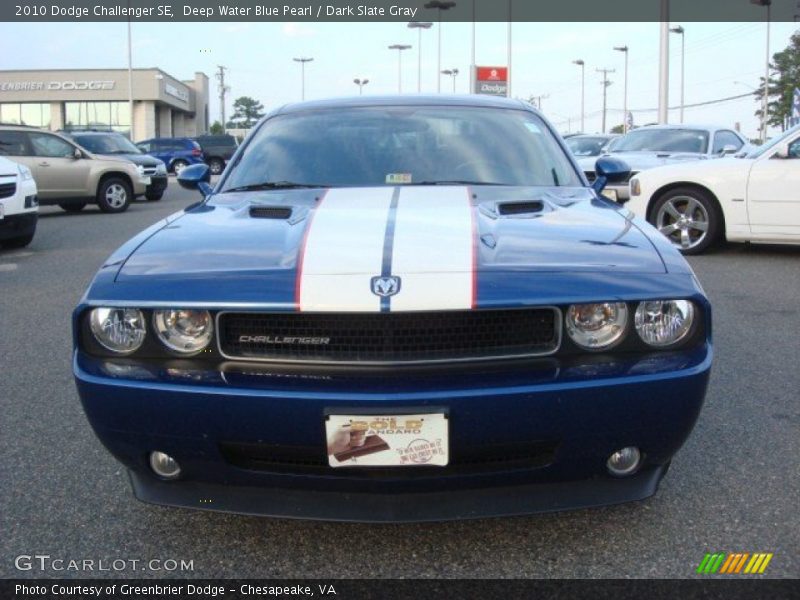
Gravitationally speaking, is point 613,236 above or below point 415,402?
above

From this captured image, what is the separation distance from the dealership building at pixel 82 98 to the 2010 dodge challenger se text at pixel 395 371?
168ft

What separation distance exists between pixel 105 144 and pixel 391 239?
17519mm

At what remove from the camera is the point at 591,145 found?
18562mm

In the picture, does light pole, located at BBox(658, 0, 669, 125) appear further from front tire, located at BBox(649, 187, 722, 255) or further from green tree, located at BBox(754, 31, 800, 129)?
green tree, located at BBox(754, 31, 800, 129)

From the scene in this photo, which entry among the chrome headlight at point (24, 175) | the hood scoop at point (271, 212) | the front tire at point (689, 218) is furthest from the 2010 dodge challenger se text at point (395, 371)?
the chrome headlight at point (24, 175)

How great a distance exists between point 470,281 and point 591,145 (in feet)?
55.6

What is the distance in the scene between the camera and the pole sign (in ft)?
126

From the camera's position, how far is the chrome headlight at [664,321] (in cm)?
243

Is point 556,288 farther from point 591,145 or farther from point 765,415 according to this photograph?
point 591,145

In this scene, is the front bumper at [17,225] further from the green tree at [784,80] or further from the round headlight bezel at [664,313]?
the green tree at [784,80]

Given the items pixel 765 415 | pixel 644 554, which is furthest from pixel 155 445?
pixel 765 415

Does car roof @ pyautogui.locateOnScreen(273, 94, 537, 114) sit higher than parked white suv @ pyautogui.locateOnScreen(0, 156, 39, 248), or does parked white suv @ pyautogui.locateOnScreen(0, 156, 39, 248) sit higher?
car roof @ pyautogui.locateOnScreen(273, 94, 537, 114)

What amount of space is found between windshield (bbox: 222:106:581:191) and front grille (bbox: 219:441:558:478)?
1467mm

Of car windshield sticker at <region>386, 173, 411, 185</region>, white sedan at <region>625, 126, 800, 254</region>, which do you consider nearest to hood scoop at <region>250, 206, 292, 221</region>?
car windshield sticker at <region>386, 173, 411, 185</region>
